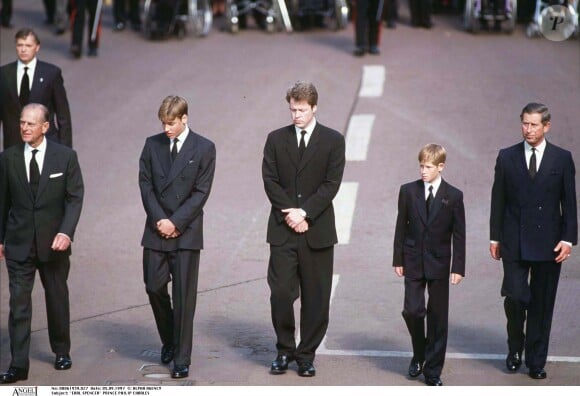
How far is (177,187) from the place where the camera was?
31.0ft

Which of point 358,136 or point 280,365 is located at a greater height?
point 358,136

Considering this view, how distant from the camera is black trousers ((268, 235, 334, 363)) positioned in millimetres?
9336

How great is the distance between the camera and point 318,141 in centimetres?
932

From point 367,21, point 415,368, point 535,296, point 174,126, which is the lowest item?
point 415,368

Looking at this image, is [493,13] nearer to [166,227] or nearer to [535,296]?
[535,296]

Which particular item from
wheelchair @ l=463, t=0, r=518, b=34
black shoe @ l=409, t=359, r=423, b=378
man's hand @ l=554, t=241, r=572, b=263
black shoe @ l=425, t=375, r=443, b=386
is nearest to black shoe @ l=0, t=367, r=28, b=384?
black shoe @ l=409, t=359, r=423, b=378

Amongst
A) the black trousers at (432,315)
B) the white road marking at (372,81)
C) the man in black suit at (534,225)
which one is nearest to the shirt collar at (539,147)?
the man in black suit at (534,225)

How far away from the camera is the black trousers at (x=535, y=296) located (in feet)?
30.1

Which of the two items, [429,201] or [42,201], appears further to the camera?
[42,201]

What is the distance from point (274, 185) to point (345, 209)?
4.55 meters

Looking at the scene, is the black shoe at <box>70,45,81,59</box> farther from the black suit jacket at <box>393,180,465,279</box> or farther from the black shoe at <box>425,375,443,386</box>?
the black shoe at <box>425,375,443,386</box>

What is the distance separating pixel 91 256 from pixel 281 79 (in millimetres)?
6682

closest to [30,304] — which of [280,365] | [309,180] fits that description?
[280,365]

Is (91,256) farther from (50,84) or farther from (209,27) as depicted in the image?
(209,27)
